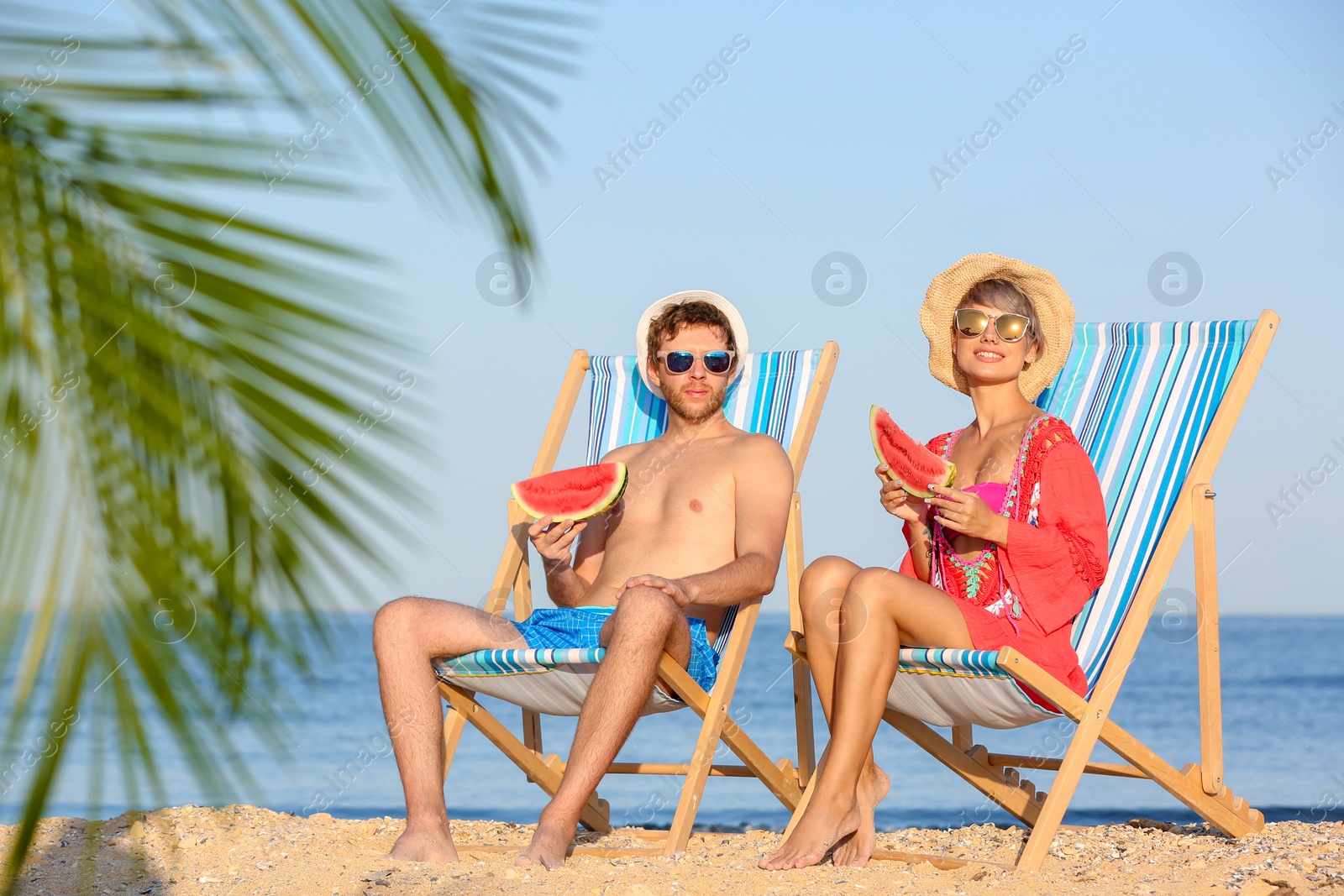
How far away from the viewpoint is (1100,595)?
432cm

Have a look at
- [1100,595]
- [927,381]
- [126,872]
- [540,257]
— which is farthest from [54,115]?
[927,381]

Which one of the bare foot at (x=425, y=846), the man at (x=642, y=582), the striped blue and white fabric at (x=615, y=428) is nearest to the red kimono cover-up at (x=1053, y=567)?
the man at (x=642, y=582)

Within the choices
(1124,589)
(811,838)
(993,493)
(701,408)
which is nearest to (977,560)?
(993,493)

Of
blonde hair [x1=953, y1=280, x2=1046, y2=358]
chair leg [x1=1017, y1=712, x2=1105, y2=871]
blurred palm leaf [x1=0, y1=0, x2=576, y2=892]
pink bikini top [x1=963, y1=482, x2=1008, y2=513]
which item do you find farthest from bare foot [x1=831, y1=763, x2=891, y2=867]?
blurred palm leaf [x1=0, y1=0, x2=576, y2=892]

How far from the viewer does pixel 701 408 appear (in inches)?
201

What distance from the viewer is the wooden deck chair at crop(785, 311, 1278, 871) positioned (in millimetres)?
3900

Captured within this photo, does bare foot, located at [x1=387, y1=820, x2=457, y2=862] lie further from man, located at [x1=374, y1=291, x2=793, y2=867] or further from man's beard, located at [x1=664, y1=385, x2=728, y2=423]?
man's beard, located at [x1=664, y1=385, x2=728, y2=423]

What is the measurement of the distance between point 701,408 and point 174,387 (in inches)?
178

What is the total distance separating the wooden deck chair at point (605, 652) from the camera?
422 centimetres

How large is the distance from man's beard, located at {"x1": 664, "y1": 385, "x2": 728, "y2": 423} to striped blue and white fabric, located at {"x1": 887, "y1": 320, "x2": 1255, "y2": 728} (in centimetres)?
121

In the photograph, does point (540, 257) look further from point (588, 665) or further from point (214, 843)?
point (214, 843)

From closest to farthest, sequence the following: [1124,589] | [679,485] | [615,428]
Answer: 1. [1124,589]
2. [679,485]
3. [615,428]

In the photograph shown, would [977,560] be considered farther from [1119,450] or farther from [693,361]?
[693,361]

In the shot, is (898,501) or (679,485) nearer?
(898,501)
